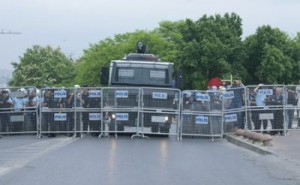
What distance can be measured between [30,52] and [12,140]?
84929mm

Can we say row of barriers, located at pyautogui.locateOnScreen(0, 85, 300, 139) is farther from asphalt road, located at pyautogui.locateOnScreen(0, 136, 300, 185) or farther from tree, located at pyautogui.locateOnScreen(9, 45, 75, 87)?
tree, located at pyautogui.locateOnScreen(9, 45, 75, 87)

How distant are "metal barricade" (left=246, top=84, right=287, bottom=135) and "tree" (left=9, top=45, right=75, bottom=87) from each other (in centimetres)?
7791

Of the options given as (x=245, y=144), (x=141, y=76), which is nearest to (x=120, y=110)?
(x=141, y=76)

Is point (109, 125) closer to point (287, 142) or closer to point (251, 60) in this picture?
point (287, 142)

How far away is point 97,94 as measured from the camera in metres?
24.6

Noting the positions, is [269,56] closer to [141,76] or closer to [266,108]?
[141,76]

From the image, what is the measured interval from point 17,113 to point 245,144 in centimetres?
916

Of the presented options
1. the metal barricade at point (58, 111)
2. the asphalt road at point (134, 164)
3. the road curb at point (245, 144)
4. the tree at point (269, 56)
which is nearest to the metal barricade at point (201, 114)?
the road curb at point (245, 144)

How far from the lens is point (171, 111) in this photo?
24234 millimetres

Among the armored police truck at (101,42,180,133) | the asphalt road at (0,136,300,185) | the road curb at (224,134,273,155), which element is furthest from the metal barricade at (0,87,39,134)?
the road curb at (224,134,273,155)

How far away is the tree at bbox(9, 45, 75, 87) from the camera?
101637mm

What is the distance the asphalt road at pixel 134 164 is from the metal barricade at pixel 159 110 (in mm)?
2113

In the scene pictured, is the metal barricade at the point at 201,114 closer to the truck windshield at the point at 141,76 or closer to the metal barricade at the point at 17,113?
the truck windshield at the point at 141,76

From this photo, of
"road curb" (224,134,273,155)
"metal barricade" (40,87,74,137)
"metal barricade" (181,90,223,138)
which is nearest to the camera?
"road curb" (224,134,273,155)
